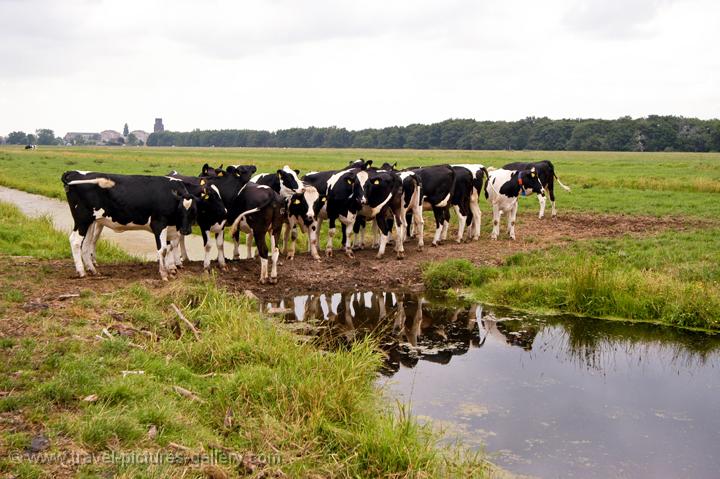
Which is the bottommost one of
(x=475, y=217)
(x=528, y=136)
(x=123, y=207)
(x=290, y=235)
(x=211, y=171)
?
(x=290, y=235)

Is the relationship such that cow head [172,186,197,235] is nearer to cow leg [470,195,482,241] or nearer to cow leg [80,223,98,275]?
cow leg [80,223,98,275]

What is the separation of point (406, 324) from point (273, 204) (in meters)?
3.85

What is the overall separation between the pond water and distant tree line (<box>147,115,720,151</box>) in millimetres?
87913

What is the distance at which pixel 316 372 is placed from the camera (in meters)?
6.96

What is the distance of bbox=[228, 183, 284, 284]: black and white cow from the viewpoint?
12500 millimetres

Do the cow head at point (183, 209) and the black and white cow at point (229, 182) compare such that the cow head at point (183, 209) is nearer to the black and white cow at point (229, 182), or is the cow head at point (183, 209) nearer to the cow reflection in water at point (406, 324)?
the black and white cow at point (229, 182)

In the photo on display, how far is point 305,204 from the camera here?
14141 mm

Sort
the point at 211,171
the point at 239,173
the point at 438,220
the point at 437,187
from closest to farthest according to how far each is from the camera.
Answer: the point at 239,173, the point at 211,171, the point at 437,187, the point at 438,220

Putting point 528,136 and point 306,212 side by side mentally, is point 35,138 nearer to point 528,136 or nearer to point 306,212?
point 528,136

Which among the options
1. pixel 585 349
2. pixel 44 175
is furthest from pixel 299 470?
pixel 44 175

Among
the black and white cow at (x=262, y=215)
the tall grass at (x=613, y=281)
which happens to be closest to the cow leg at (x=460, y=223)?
the tall grass at (x=613, y=281)

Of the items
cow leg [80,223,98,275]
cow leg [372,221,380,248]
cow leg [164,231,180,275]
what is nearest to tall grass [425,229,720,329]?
cow leg [372,221,380,248]

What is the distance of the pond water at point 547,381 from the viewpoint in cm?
631

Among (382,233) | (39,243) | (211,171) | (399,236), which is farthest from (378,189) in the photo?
(39,243)
